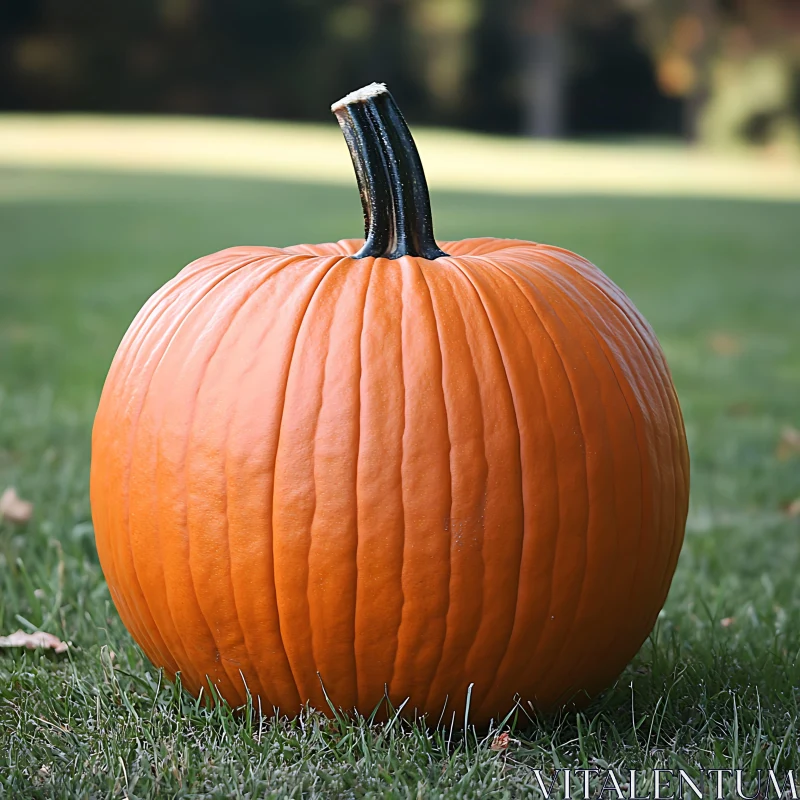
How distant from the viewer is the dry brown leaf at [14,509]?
2.92m

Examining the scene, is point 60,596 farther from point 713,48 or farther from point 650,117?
point 650,117

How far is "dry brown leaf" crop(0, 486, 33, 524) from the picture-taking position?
9.57 feet

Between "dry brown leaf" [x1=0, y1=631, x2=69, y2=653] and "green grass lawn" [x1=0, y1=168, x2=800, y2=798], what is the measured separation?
23 mm

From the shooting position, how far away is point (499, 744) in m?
1.82

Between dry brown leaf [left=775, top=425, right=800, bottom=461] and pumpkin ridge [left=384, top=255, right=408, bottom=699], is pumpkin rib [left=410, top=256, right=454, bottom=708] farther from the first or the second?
dry brown leaf [left=775, top=425, right=800, bottom=461]

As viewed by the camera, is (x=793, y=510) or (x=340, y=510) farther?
(x=793, y=510)

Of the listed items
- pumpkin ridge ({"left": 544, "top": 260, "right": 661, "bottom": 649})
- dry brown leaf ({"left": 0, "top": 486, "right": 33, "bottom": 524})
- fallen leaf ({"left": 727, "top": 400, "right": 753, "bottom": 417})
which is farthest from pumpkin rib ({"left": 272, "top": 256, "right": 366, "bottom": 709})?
fallen leaf ({"left": 727, "top": 400, "right": 753, "bottom": 417})

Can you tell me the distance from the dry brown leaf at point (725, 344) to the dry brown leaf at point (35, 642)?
180 inches

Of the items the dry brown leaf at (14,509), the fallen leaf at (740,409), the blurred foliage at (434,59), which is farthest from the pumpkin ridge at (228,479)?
the blurred foliage at (434,59)

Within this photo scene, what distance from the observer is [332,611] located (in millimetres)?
1777

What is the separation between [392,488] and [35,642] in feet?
3.04

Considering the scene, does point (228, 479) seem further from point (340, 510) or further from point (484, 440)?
point (484, 440)

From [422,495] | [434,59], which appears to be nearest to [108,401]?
[422,495]

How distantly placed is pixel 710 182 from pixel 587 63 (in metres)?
19.8
